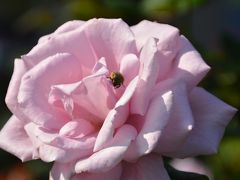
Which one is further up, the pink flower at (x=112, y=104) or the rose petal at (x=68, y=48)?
the rose petal at (x=68, y=48)

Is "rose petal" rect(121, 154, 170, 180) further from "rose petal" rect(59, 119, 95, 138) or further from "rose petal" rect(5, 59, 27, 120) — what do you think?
"rose petal" rect(5, 59, 27, 120)

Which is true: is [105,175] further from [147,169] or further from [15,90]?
[15,90]

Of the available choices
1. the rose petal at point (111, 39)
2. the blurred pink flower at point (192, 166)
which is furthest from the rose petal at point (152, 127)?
the blurred pink flower at point (192, 166)

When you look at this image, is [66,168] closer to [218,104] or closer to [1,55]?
[218,104]

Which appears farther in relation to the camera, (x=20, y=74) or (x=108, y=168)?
(x=20, y=74)

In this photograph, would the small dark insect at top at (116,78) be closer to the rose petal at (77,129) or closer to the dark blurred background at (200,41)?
the rose petal at (77,129)

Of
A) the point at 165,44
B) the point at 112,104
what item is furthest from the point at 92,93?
the point at 165,44

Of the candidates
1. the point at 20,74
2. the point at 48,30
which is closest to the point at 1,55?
the point at 48,30
